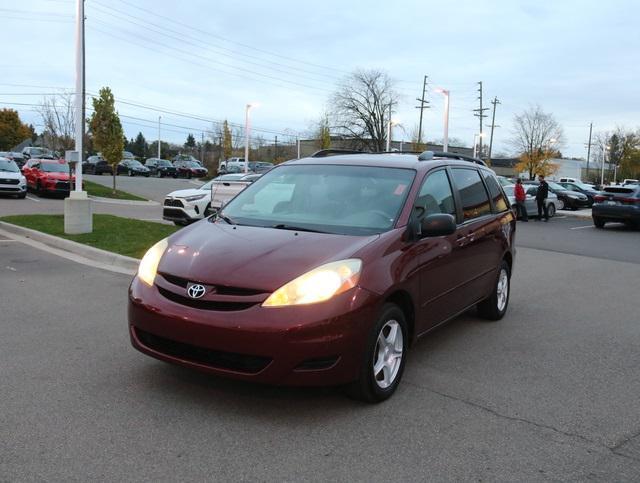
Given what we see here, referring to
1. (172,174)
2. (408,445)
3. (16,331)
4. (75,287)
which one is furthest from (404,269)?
(172,174)

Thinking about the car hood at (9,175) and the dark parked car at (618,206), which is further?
the car hood at (9,175)

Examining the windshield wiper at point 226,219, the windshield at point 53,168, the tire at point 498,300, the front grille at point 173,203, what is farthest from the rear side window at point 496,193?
the windshield at point 53,168

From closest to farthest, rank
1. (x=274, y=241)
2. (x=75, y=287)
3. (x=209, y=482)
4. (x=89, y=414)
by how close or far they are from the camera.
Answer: (x=209, y=482), (x=89, y=414), (x=274, y=241), (x=75, y=287)

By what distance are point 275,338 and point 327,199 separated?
5.41ft

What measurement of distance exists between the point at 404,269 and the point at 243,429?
5.22ft

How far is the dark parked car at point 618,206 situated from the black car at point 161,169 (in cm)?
A: 3760

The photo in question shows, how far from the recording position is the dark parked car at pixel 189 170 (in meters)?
50.5

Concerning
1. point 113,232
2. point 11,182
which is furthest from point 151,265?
point 11,182

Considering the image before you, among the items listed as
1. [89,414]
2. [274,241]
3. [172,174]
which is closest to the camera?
[89,414]

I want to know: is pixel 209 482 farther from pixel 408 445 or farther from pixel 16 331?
pixel 16 331

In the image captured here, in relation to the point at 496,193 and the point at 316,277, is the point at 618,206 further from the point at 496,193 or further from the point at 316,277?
the point at 316,277

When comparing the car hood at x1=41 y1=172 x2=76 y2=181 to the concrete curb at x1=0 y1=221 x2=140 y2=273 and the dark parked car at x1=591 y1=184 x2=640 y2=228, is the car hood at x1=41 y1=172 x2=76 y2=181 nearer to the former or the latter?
the concrete curb at x1=0 y1=221 x2=140 y2=273

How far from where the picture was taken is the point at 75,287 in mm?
7566

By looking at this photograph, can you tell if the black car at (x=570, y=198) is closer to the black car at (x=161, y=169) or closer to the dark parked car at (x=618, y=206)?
the dark parked car at (x=618, y=206)
